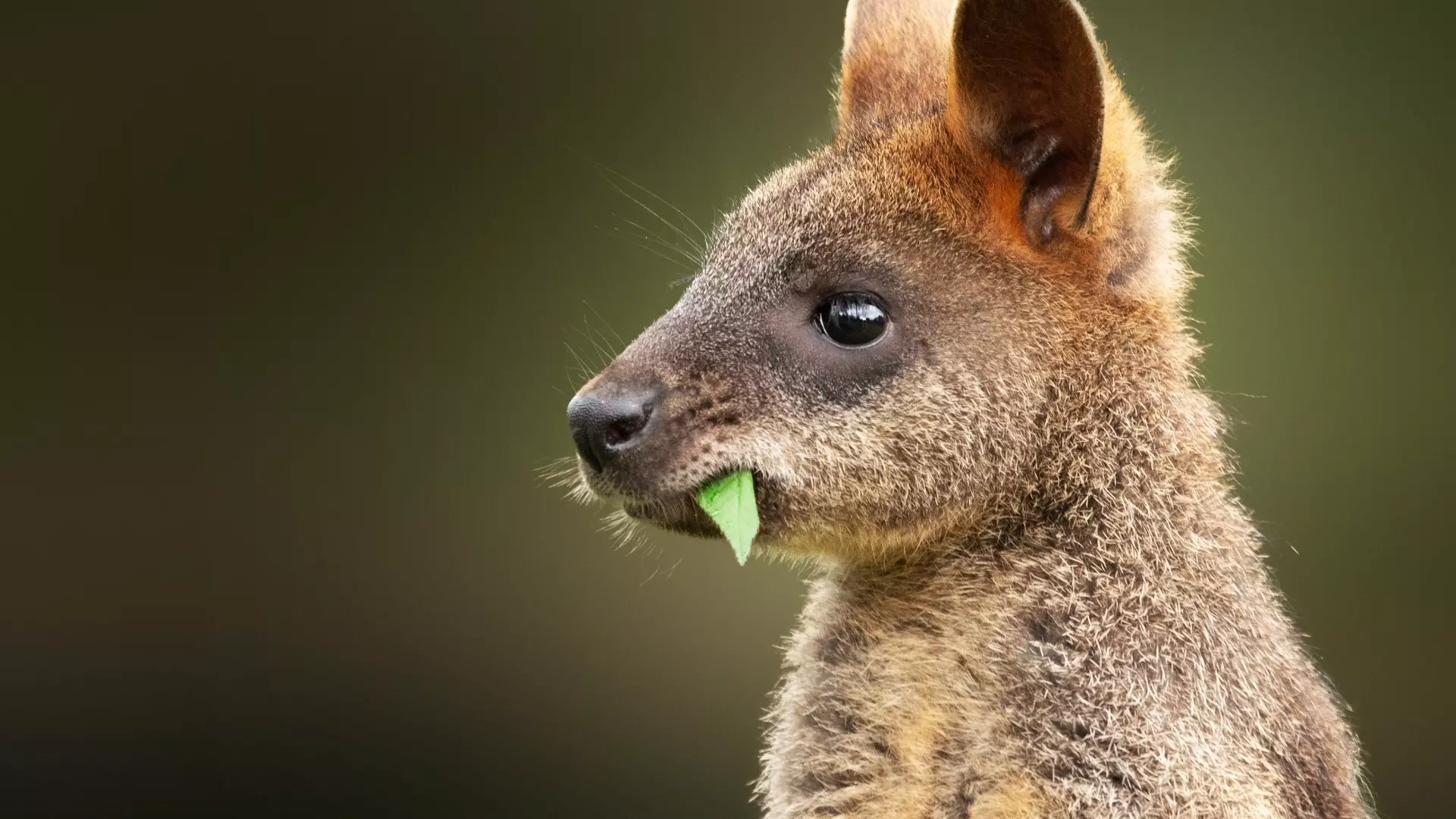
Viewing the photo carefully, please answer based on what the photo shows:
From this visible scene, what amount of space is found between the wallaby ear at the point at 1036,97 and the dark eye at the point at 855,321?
1.22 ft

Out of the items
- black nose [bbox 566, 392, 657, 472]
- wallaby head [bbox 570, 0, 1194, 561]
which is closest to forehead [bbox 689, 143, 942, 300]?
wallaby head [bbox 570, 0, 1194, 561]

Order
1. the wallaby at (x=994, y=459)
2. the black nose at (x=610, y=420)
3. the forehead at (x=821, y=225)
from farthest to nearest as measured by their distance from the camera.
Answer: the forehead at (x=821, y=225), the black nose at (x=610, y=420), the wallaby at (x=994, y=459)

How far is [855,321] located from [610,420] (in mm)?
556

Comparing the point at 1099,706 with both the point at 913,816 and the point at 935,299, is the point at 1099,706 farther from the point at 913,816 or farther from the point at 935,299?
the point at 935,299

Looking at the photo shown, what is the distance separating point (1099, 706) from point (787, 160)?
1675mm

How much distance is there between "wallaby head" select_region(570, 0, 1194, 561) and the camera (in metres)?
3.06

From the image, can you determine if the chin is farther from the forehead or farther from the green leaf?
the forehead

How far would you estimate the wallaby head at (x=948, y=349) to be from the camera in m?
3.06

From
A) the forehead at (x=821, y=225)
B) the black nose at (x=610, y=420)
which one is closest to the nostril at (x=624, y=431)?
the black nose at (x=610, y=420)

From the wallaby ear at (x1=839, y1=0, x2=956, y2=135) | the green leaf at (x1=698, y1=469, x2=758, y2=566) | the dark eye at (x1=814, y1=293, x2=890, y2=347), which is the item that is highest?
the wallaby ear at (x1=839, y1=0, x2=956, y2=135)

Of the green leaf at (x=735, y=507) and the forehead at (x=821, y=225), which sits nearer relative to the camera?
the green leaf at (x=735, y=507)

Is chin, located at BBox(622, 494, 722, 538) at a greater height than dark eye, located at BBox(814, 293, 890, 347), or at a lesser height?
lesser

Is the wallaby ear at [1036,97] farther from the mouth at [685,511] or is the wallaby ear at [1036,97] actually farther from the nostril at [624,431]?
the nostril at [624,431]

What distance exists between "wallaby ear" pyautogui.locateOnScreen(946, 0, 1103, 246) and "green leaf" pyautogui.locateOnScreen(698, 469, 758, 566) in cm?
82
